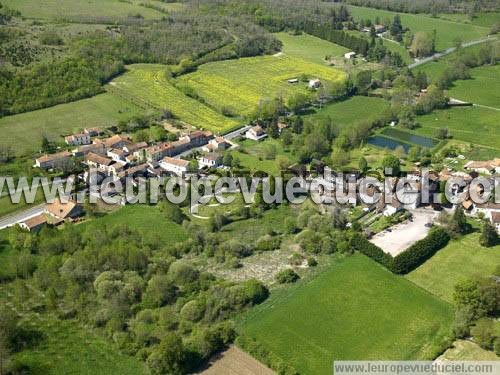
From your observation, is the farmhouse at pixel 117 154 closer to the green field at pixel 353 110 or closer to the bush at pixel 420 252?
the green field at pixel 353 110

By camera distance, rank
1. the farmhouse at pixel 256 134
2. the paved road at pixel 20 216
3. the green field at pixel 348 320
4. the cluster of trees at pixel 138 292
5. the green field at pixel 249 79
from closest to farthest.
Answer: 1. the cluster of trees at pixel 138 292
2. the green field at pixel 348 320
3. the paved road at pixel 20 216
4. the farmhouse at pixel 256 134
5. the green field at pixel 249 79

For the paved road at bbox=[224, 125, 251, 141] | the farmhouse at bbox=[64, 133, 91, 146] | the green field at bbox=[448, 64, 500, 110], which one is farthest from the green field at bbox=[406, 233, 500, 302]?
the green field at bbox=[448, 64, 500, 110]

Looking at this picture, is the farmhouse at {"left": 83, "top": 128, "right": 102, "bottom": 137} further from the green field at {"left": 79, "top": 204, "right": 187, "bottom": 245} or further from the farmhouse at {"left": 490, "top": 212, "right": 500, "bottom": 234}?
the farmhouse at {"left": 490, "top": 212, "right": 500, "bottom": 234}

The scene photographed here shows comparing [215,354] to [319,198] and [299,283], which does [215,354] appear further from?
[319,198]

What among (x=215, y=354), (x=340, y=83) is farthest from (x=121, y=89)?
(x=215, y=354)

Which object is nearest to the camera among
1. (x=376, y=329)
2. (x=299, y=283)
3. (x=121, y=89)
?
(x=376, y=329)

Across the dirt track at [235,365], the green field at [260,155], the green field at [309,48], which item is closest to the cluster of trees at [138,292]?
the dirt track at [235,365]
